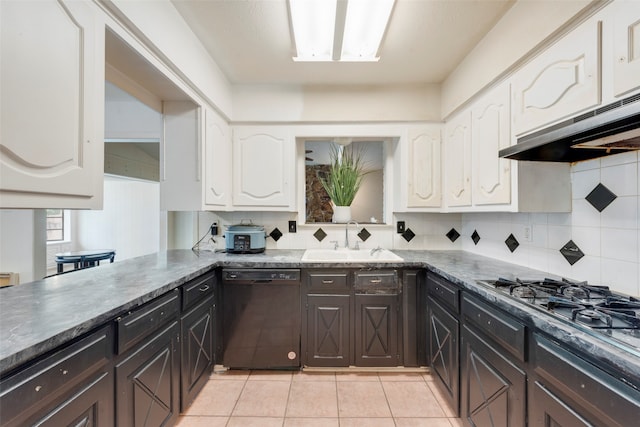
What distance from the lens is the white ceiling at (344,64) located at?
1528 mm

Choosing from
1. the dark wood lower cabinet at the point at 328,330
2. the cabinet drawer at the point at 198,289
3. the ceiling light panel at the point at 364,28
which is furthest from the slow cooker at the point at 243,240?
the ceiling light panel at the point at 364,28

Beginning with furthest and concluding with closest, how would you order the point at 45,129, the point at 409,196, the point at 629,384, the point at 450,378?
the point at 409,196, the point at 450,378, the point at 45,129, the point at 629,384

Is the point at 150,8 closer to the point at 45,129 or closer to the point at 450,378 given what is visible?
the point at 45,129

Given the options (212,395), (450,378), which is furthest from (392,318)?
(212,395)

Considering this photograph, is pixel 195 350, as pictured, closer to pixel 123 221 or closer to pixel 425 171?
pixel 425 171

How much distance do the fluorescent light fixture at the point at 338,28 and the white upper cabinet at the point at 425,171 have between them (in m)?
0.89

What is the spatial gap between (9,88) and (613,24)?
2018 mm

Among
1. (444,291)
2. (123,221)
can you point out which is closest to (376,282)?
(444,291)

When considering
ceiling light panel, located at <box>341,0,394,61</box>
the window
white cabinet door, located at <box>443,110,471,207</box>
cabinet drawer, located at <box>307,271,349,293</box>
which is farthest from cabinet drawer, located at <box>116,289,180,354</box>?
the window

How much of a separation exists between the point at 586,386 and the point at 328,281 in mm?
1404

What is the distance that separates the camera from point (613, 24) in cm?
101

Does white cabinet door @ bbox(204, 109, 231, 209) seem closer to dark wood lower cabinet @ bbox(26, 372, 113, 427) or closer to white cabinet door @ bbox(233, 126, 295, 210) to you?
white cabinet door @ bbox(233, 126, 295, 210)

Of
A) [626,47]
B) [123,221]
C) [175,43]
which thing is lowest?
[123,221]

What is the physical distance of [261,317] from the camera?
6.52ft
